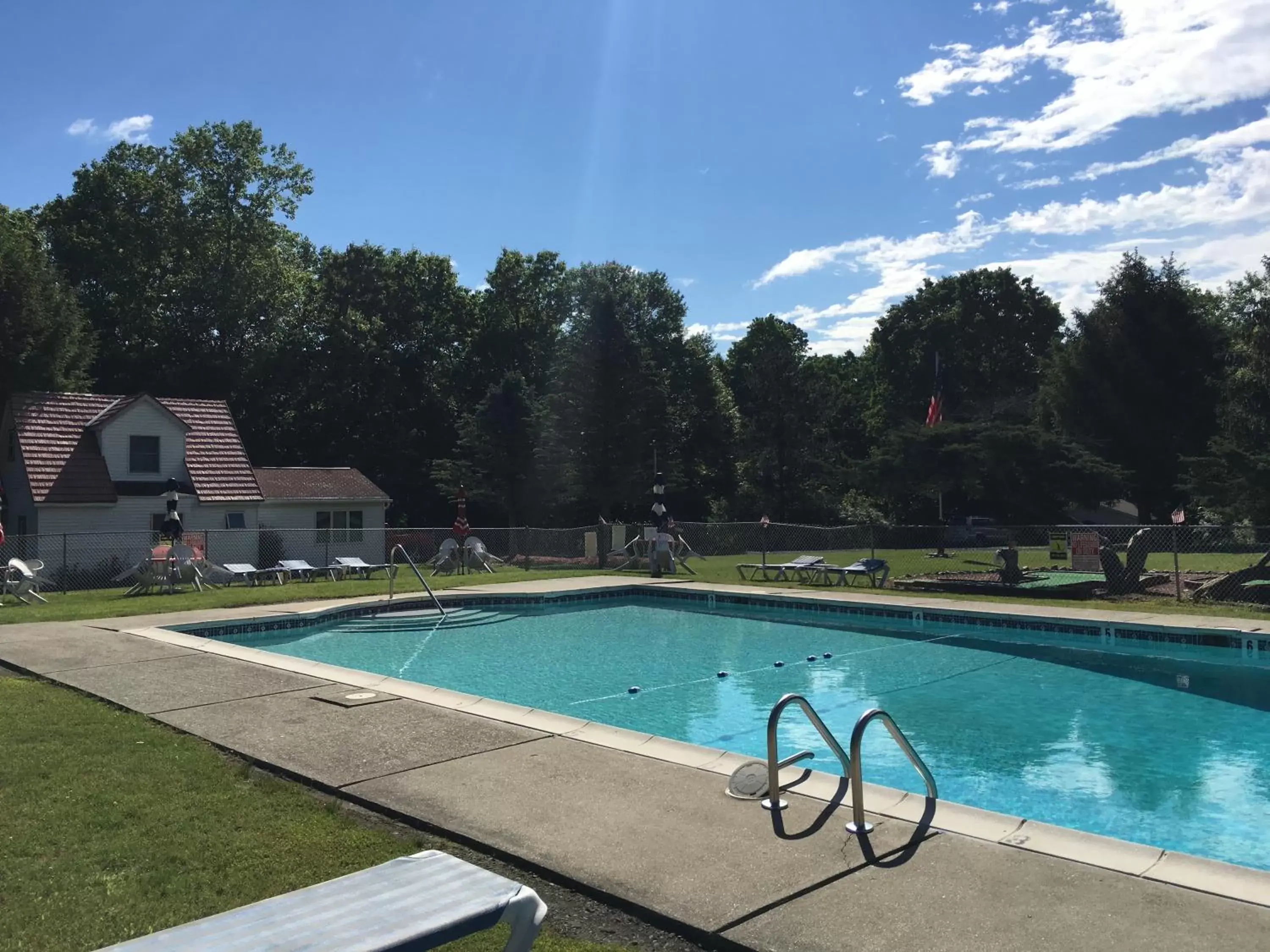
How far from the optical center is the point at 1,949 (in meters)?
3.74

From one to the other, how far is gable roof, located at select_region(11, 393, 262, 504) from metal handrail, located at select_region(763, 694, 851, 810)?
26586 mm

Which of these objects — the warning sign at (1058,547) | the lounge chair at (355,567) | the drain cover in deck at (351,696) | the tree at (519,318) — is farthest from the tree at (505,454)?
the drain cover in deck at (351,696)

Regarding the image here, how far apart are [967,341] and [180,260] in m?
50.0

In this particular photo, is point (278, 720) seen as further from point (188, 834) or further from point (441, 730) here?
point (188, 834)

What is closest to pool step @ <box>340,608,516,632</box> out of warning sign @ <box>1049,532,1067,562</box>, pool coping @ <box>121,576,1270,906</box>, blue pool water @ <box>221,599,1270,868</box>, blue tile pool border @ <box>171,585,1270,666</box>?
blue pool water @ <box>221,599,1270,868</box>

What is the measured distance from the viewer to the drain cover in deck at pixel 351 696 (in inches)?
340

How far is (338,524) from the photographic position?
3281 centimetres

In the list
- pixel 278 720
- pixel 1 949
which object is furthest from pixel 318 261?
pixel 1 949

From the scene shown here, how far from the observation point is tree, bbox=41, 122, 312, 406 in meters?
45.3

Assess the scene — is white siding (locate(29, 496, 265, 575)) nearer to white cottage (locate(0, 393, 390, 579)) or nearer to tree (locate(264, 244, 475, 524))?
white cottage (locate(0, 393, 390, 579))

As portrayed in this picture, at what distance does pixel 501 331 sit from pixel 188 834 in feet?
165

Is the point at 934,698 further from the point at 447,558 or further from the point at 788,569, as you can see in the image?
the point at 447,558

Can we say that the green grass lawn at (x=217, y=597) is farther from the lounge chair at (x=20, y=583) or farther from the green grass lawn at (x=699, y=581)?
the lounge chair at (x=20, y=583)

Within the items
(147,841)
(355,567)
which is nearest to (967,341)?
A: (355,567)
